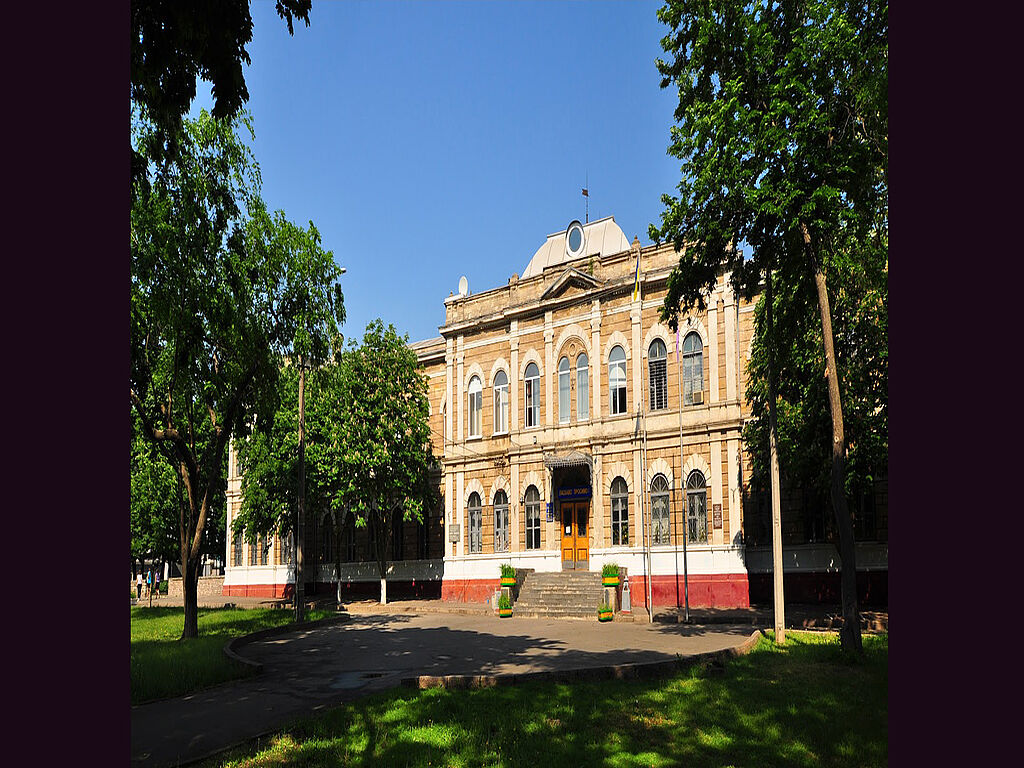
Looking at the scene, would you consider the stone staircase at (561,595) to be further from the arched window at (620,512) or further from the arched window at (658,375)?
the arched window at (658,375)

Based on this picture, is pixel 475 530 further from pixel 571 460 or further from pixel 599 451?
pixel 599 451

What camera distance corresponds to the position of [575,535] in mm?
32844

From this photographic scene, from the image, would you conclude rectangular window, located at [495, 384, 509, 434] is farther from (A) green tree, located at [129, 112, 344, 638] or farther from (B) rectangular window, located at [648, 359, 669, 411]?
(A) green tree, located at [129, 112, 344, 638]

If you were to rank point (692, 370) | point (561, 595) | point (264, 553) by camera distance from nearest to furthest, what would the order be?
1. point (561, 595)
2. point (692, 370)
3. point (264, 553)

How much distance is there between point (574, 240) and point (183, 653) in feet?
78.2

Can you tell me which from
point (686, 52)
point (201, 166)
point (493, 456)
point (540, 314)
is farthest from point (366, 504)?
point (686, 52)

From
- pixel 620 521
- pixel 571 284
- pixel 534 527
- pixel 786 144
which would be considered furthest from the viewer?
pixel 571 284

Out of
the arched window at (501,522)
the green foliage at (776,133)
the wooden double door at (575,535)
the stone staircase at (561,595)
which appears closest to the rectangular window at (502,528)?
the arched window at (501,522)

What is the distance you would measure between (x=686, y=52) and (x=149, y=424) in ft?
47.2

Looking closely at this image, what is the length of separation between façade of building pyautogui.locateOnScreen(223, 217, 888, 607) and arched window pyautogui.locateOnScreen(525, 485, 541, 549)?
5cm

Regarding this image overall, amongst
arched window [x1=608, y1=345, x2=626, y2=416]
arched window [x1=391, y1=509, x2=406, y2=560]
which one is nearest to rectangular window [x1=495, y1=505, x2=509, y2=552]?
arched window [x1=391, y1=509, x2=406, y2=560]

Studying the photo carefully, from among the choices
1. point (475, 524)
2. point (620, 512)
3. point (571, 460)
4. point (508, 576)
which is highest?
point (571, 460)

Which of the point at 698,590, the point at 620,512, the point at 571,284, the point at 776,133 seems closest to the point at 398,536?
the point at 620,512

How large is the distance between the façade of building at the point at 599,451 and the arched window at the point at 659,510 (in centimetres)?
5
